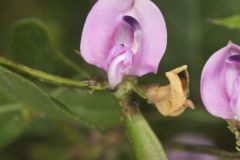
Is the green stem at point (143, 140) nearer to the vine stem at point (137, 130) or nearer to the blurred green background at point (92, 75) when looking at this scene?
the vine stem at point (137, 130)

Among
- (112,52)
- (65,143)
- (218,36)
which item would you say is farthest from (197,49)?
(112,52)

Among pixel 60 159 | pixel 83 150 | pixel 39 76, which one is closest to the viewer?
pixel 39 76

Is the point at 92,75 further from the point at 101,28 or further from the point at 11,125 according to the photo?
the point at 101,28

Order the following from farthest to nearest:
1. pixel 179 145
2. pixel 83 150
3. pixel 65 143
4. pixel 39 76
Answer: pixel 65 143, pixel 83 150, pixel 179 145, pixel 39 76

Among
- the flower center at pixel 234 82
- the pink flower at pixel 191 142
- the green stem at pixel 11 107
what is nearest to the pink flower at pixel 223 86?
the flower center at pixel 234 82

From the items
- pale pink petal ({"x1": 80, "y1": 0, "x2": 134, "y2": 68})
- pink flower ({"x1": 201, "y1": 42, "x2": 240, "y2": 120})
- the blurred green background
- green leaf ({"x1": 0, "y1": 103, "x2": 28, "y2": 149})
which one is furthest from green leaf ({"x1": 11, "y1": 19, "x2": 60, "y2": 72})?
pink flower ({"x1": 201, "y1": 42, "x2": 240, "y2": 120})

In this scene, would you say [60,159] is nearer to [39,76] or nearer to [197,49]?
[197,49]

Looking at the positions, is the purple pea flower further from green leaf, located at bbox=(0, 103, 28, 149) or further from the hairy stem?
green leaf, located at bbox=(0, 103, 28, 149)
